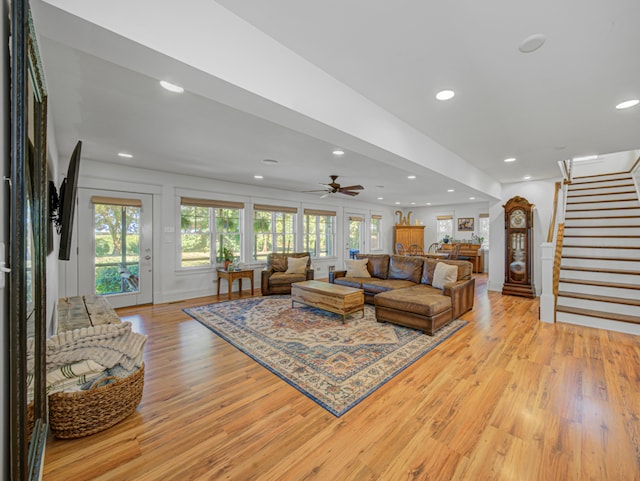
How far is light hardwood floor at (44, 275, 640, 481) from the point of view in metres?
1.64

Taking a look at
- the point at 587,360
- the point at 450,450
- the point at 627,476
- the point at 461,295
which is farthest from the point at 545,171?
the point at 450,450

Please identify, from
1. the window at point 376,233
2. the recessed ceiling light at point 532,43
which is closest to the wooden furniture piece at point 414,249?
the window at point 376,233

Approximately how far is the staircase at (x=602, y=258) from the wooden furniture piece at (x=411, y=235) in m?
5.05

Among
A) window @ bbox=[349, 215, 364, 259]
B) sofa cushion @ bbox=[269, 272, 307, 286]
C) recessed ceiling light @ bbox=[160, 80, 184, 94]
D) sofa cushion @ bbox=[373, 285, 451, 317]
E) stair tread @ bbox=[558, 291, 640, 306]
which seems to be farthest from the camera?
window @ bbox=[349, 215, 364, 259]

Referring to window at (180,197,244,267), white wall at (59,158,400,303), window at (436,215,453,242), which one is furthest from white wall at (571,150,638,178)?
window at (180,197,244,267)

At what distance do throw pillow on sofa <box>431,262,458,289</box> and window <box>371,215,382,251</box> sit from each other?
217 inches

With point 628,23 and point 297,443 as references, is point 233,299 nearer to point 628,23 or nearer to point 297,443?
point 297,443

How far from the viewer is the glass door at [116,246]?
15.3 feet

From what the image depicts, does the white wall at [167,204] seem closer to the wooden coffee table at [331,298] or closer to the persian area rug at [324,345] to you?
the persian area rug at [324,345]

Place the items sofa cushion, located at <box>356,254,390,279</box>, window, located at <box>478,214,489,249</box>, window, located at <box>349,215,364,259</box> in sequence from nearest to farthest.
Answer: sofa cushion, located at <box>356,254,390,279</box>
window, located at <box>349,215,364,259</box>
window, located at <box>478,214,489,249</box>

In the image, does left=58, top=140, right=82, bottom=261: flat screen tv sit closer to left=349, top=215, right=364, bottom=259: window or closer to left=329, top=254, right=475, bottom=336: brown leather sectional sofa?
left=329, top=254, right=475, bottom=336: brown leather sectional sofa

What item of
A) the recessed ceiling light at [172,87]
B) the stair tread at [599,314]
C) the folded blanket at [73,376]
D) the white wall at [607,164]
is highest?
the white wall at [607,164]

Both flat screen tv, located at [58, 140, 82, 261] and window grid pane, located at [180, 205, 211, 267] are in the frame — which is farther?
window grid pane, located at [180, 205, 211, 267]

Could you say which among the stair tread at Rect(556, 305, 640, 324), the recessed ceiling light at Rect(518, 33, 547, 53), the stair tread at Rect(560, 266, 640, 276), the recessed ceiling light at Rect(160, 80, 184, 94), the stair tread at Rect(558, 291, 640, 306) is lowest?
the stair tread at Rect(556, 305, 640, 324)
